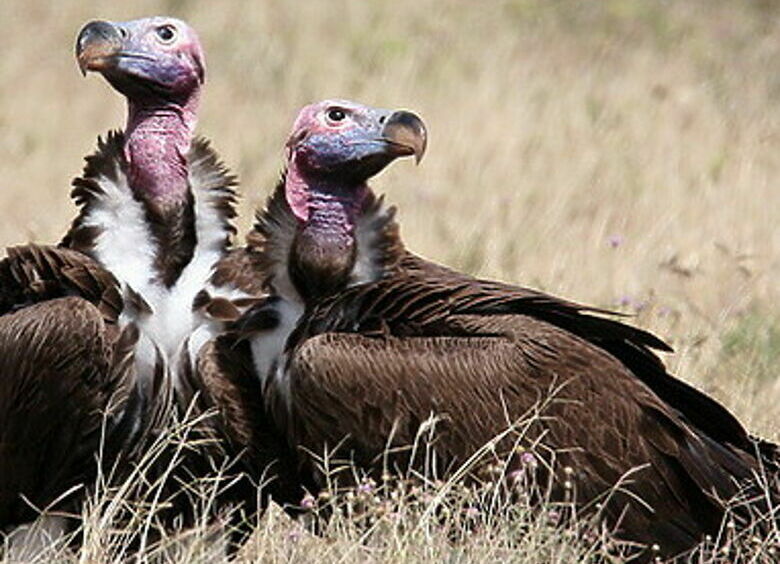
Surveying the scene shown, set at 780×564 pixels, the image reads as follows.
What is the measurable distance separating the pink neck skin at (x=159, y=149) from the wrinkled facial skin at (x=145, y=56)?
5 cm

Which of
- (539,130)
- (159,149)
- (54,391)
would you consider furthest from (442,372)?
(539,130)

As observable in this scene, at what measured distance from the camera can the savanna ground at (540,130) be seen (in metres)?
11.3

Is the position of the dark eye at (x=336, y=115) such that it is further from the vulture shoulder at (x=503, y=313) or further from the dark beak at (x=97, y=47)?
the dark beak at (x=97, y=47)

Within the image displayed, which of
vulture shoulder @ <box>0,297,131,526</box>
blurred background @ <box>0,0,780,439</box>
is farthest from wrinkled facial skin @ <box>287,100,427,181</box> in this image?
blurred background @ <box>0,0,780,439</box>

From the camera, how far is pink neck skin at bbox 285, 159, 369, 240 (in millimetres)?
7535

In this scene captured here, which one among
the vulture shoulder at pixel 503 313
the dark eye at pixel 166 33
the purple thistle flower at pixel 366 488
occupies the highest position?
the dark eye at pixel 166 33

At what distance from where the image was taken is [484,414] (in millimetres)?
7121

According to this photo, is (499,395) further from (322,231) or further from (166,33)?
(166,33)

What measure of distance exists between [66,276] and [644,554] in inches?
75.0

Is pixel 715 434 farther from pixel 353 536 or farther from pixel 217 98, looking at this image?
pixel 217 98

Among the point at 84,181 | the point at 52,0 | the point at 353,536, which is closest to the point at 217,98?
the point at 52,0

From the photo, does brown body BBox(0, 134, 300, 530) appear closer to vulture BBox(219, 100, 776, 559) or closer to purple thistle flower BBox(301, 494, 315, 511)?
A: vulture BBox(219, 100, 776, 559)

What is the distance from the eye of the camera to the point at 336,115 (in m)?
7.59

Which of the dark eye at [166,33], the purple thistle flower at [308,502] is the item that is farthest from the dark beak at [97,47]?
the purple thistle flower at [308,502]
